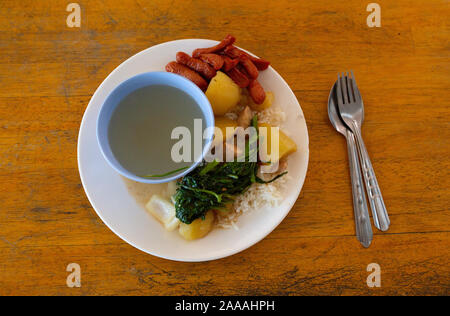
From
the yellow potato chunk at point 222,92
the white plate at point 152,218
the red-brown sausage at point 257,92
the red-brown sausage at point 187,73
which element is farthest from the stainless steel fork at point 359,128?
the red-brown sausage at point 187,73

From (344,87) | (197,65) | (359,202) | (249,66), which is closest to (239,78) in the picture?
(249,66)

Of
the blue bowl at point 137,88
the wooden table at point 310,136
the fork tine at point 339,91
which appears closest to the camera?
the blue bowl at point 137,88

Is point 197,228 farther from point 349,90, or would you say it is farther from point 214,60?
point 349,90

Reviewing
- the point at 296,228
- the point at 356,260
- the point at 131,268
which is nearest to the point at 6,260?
the point at 131,268

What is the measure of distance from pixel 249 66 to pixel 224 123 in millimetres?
252

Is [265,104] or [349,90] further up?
[349,90]

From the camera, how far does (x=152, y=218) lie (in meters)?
1.23

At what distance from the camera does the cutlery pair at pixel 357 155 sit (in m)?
1.40

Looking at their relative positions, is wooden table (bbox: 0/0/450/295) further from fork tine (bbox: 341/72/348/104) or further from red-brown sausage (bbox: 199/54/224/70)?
red-brown sausage (bbox: 199/54/224/70)

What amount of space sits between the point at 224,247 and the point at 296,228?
39 centimetres

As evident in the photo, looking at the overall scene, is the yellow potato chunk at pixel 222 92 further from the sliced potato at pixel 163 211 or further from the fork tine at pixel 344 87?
the fork tine at pixel 344 87

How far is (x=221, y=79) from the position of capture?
1249mm

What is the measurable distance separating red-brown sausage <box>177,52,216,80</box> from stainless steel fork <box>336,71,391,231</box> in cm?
64

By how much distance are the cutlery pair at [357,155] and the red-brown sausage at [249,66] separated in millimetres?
450
